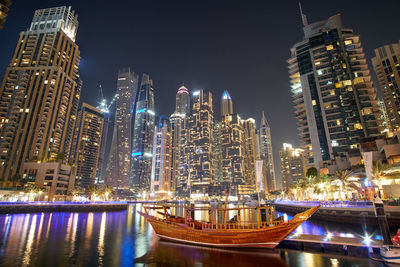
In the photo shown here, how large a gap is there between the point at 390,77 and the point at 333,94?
60090 millimetres

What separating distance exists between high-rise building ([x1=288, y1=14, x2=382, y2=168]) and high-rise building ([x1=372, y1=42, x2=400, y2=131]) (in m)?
39.3

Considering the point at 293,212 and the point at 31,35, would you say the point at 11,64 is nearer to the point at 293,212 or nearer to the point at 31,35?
the point at 31,35

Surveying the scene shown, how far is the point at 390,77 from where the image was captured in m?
126

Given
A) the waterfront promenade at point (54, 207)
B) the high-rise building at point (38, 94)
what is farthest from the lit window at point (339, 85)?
the high-rise building at point (38, 94)

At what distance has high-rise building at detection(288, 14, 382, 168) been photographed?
9012 cm

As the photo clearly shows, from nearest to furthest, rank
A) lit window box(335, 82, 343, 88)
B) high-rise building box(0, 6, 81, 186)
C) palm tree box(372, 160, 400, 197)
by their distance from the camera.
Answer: palm tree box(372, 160, 400, 197) → lit window box(335, 82, 343, 88) → high-rise building box(0, 6, 81, 186)

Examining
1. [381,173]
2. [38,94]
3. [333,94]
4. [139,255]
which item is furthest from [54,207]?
[333,94]

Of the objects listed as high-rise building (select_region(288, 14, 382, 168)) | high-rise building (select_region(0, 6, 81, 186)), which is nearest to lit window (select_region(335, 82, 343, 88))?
high-rise building (select_region(288, 14, 382, 168))

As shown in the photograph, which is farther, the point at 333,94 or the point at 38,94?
the point at 38,94

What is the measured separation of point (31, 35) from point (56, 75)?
32.9 metres

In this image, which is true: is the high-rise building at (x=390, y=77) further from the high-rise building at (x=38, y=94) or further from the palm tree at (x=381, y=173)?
the high-rise building at (x=38, y=94)

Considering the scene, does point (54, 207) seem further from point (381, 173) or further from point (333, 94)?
point (333, 94)

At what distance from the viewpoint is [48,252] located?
21.6 m

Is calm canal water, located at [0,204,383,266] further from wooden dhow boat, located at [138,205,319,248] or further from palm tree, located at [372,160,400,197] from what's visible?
palm tree, located at [372,160,400,197]
